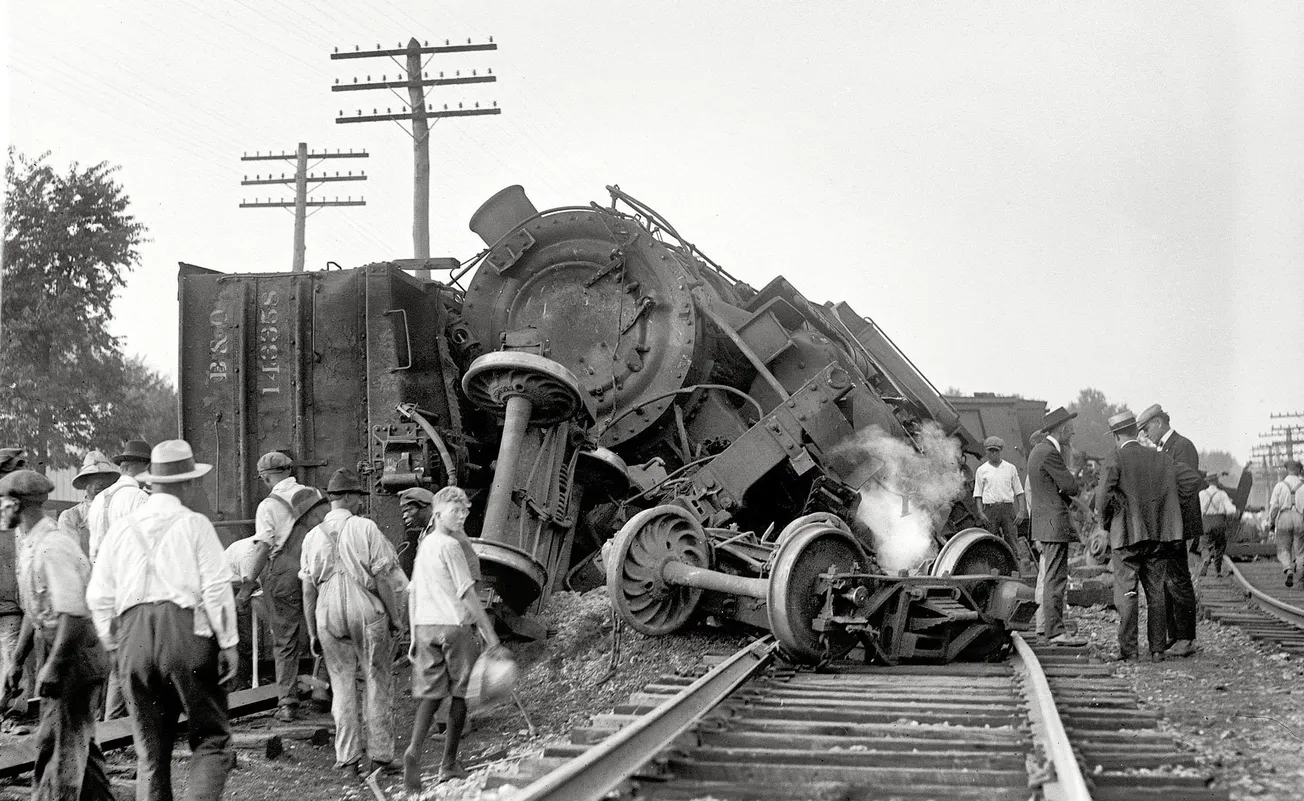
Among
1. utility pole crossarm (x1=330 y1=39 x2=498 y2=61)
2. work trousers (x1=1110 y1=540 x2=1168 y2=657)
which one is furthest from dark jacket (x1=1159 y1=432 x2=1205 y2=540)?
utility pole crossarm (x1=330 y1=39 x2=498 y2=61)

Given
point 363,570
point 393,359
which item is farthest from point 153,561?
point 393,359

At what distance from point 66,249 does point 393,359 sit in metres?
21.8

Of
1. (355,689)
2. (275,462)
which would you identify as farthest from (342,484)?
(275,462)

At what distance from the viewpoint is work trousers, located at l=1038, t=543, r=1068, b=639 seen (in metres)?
9.16

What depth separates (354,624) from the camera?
22.3 feet

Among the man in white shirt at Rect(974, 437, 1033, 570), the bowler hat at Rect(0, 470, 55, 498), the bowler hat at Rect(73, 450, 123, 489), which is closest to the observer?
the bowler hat at Rect(0, 470, 55, 498)

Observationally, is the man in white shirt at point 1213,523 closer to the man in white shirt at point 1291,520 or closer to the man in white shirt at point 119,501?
the man in white shirt at point 1291,520

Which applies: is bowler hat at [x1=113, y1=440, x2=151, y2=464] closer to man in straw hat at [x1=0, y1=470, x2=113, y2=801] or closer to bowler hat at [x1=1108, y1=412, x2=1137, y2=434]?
man in straw hat at [x1=0, y1=470, x2=113, y2=801]

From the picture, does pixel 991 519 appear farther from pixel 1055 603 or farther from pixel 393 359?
→ pixel 393 359

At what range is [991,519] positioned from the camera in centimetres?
1223

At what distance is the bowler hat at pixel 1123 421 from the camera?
8891 millimetres

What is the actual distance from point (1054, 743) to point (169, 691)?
346 cm

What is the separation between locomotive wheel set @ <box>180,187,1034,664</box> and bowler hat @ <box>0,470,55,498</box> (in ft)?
9.82

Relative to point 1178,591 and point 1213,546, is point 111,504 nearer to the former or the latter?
point 1178,591
